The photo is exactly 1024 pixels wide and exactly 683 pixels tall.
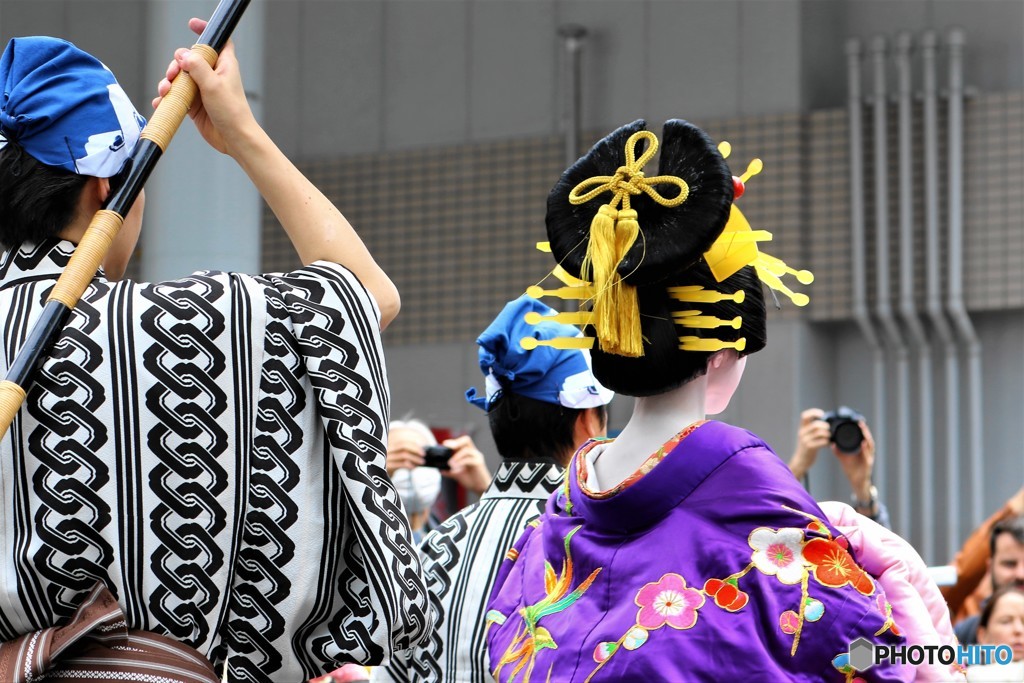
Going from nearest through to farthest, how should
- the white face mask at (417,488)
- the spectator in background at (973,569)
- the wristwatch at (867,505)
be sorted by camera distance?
the wristwatch at (867,505)
the white face mask at (417,488)
the spectator in background at (973,569)

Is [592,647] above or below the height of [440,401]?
above

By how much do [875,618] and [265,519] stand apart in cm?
65

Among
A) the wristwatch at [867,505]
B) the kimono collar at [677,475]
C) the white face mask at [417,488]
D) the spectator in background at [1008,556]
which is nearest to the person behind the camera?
the kimono collar at [677,475]

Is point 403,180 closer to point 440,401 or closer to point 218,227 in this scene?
point 440,401

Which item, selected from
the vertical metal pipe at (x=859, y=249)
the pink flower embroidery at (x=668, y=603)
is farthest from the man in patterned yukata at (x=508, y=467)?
the vertical metal pipe at (x=859, y=249)

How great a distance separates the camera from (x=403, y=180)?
8469 mm

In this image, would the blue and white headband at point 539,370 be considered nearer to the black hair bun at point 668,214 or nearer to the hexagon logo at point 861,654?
the black hair bun at point 668,214

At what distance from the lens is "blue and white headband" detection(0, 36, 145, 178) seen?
5.34 feet

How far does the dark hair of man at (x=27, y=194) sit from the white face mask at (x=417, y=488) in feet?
8.34

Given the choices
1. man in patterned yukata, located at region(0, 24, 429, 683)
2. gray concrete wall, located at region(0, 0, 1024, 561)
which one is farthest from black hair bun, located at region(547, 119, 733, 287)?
gray concrete wall, located at region(0, 0, 1024, 561)

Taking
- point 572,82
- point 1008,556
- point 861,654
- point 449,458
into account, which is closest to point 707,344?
point 861,654

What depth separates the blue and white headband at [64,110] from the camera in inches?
64.1

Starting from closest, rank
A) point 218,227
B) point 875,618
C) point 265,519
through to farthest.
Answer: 1. point 875,618
2. point 265,519
3. point 218,227

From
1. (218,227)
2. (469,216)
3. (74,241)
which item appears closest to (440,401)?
(469,216)
